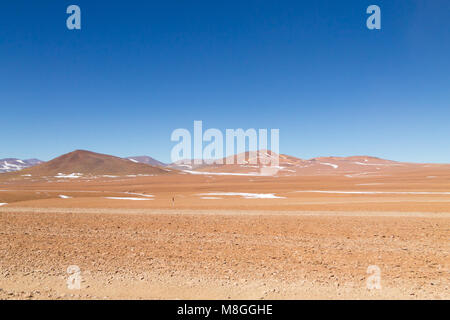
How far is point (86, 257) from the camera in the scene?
32.9 ft

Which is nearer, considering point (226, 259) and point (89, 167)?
point (226, 259)

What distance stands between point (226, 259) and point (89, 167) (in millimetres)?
186004

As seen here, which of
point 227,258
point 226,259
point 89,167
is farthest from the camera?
point 89,167

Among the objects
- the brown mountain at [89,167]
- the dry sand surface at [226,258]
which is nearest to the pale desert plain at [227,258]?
the dry sand surface at [226,258]

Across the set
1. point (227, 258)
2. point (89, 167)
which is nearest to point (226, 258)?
point (227, 258)

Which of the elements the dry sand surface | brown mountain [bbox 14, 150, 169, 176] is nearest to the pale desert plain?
the dry sand surface

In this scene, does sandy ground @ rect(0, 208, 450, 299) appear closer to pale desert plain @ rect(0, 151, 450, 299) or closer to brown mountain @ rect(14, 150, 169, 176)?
pale desert plain @ rect(0, 151, 450, 299)

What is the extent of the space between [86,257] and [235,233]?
6.43m

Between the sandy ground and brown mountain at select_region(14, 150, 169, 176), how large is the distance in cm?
15929

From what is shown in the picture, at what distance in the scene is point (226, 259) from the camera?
977 cm

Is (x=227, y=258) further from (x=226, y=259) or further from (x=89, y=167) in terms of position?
(x=89, y=167)

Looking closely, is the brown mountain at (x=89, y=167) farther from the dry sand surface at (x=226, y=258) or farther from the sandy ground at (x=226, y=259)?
the sandy ground at (x=226, y=259)
